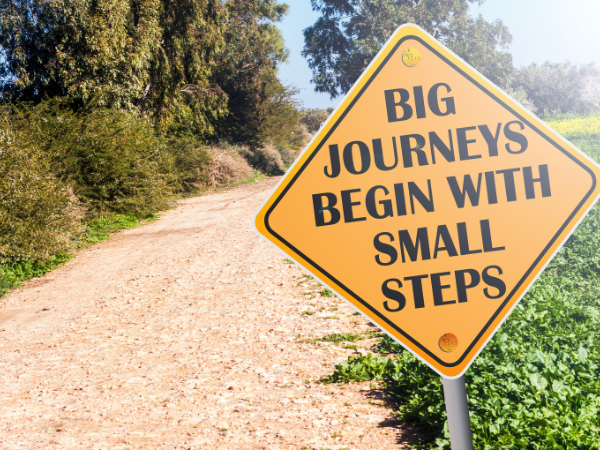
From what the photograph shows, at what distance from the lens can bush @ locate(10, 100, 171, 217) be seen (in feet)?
46.6

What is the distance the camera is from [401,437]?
3.72 meters

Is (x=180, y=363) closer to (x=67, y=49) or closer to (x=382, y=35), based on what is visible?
(x=67, y=49)

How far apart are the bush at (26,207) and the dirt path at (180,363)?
2.64ft

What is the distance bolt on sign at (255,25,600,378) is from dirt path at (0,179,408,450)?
87.4 inches

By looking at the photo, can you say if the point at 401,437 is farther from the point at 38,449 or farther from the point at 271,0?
the point at 271,0

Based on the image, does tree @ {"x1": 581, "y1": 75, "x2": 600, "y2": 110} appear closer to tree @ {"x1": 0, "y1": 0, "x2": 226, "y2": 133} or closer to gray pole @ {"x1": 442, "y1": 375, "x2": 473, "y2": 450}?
tree @ {"x1": 0, "y1": 0, "x2": 226, "y2": 133}

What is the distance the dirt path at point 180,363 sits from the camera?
13.4 ft

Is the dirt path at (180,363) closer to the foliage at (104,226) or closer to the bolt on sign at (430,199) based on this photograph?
the bolt on sign at (430,199)

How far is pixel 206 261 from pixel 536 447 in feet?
27.0

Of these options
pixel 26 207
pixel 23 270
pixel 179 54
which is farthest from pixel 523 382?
pixel 179 54

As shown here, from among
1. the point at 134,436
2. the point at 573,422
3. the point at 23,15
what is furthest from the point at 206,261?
the point at 23,15

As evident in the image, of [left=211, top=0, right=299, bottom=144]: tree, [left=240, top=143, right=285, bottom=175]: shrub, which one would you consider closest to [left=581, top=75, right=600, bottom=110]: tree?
[left=211, top=0, right=299, bottom=144]: tree

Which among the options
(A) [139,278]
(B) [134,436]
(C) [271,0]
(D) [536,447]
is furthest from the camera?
(C) [271,0]

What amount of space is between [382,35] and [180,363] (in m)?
35.4
